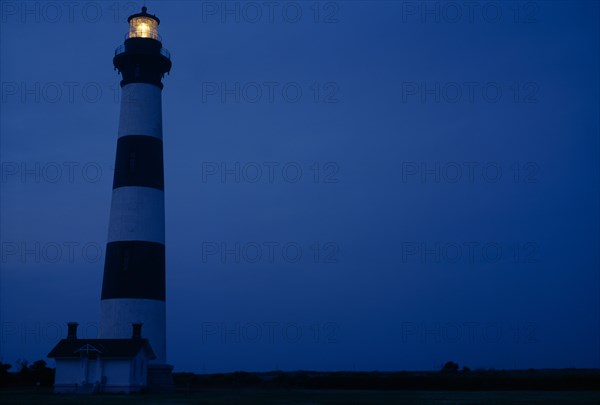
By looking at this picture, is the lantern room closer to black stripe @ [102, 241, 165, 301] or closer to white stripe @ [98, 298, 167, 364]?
black stripe @ [102, 241, 165, 301]

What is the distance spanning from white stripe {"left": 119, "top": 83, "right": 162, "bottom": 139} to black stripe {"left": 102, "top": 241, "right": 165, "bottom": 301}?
7.44m

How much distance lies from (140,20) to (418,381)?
35.9 metres

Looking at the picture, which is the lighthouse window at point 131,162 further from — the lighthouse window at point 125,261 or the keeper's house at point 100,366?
the keeper's house at point 100,366

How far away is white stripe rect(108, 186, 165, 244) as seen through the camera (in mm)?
40500

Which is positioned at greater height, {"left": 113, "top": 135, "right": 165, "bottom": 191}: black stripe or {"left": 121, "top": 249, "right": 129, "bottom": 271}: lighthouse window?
{"left": 113, "top": 135, "right": 165, "bottom": 191}: black stripe

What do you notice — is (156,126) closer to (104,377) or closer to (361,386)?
(104,377)

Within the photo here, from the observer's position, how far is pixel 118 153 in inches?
1663

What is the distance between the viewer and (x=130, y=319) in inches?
1540

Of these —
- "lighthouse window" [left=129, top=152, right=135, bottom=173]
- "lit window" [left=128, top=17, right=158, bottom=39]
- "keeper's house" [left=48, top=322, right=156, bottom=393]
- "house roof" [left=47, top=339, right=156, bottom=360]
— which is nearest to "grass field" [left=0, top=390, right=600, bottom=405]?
"keeper's house" [left=48, top=322, right=156, bottom=393]

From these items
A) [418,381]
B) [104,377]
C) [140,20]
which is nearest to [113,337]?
[104,377]

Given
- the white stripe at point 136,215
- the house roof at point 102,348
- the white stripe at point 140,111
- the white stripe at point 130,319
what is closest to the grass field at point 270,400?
the house roof at point 102,348

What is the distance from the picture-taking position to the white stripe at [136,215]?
1594 inches

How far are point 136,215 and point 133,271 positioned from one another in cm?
351

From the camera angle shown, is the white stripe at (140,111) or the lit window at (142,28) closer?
the white stripe at (140,111)
